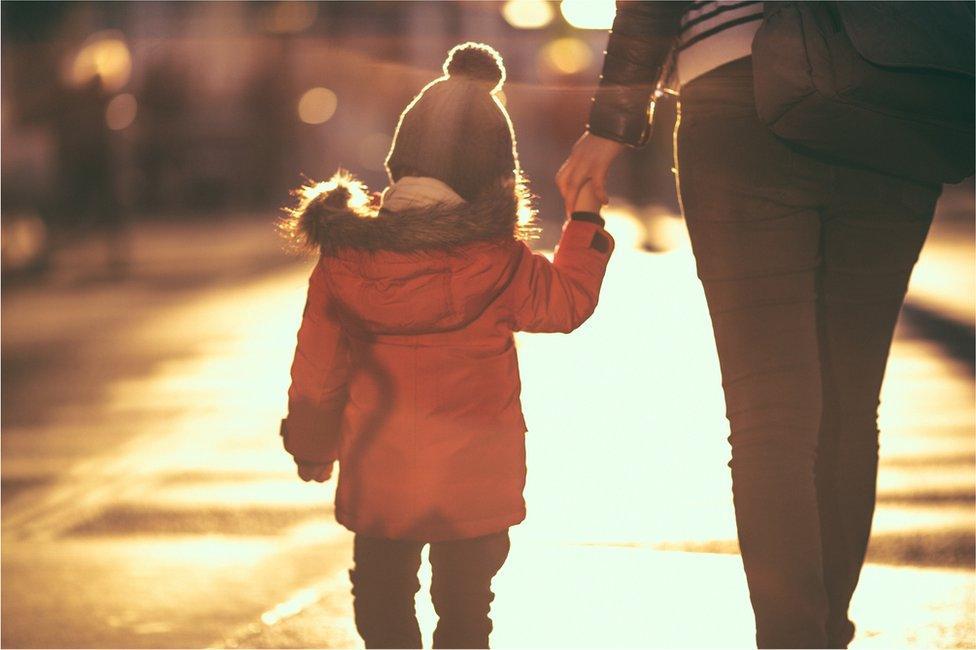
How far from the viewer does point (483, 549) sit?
3820 mm

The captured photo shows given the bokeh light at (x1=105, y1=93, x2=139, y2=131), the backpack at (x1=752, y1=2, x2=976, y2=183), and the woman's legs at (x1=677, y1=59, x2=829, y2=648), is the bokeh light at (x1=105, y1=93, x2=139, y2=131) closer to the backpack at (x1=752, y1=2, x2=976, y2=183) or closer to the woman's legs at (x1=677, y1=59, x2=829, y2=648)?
the woman's legs at (x1=677, y1=59, x2=829, y2=648)

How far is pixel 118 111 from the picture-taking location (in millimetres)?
28844

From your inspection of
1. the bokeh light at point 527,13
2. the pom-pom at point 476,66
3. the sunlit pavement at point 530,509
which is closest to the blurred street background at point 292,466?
the sunlit pavement at point 530,509

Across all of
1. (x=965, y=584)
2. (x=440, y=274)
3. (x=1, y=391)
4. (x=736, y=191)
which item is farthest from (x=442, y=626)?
(x=1, y=391)

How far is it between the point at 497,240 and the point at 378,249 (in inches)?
10.2

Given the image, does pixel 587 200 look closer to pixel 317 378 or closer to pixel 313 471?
pixel 317 378

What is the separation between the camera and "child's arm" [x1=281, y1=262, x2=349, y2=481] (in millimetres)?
3893

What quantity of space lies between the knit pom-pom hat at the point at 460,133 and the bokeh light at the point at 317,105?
2721 inches

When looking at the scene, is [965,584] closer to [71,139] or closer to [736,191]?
[736,191]

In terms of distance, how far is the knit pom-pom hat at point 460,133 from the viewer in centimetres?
390

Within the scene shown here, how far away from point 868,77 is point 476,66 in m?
1.00

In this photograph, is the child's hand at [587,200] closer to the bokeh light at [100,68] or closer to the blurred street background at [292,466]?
the blurred street background at [292,466]

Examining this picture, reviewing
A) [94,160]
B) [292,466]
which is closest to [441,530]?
[292,466]

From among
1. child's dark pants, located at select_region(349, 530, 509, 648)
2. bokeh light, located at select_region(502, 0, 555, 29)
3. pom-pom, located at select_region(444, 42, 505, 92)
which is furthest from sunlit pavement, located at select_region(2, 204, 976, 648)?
bokeh light, located at select_region(502, 0, 555, 29)
